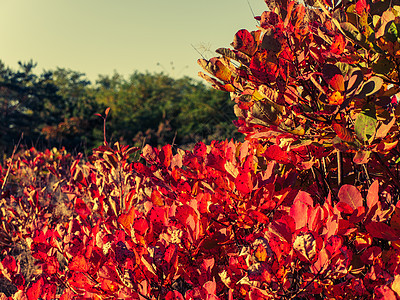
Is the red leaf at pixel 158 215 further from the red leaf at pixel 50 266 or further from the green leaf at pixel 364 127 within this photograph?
the green leaf at pixel 364 127

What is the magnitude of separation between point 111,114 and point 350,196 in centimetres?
1711

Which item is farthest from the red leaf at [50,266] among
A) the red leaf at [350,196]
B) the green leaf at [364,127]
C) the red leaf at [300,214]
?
the green leaf at [364,127]

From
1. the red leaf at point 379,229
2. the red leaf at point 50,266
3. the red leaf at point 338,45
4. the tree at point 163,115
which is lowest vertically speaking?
the red leaf at point 379,229

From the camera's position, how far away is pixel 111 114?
1736 cm

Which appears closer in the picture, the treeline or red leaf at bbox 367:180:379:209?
red leaf at bbox 367:180:379:209

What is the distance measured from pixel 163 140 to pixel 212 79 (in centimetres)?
1328

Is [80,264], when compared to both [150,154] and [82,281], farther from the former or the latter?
[150,154]

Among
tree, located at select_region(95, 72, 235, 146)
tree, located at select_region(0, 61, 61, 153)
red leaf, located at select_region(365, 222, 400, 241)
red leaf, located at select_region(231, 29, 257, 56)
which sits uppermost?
tree, located at select_region(0, 61, 61, 153)

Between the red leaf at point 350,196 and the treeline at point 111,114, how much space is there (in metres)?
11.4

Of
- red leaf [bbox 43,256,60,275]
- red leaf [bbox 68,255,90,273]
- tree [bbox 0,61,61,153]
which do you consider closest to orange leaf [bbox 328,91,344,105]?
red leaf [bbox 68,255,90,273]

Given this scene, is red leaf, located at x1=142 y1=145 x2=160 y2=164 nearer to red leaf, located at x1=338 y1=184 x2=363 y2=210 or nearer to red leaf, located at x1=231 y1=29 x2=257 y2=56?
red leaf, located at x1=231 y1=29 x2=257 y2=56

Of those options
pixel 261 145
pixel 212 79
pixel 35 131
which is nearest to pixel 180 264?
pixel 261 145

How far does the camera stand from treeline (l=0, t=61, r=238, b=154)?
1535cm

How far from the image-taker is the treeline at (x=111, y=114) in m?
15.4
